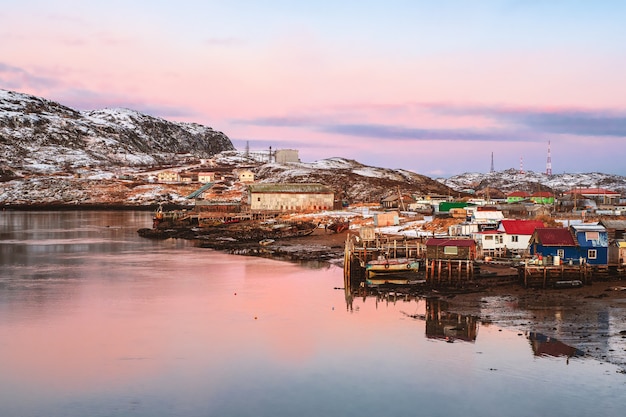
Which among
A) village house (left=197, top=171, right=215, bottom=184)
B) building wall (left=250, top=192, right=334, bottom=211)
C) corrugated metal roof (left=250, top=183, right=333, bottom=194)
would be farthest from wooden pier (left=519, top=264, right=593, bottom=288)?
village house (left=197, top=171, right=215, bottom=184)

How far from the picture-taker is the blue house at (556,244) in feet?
152

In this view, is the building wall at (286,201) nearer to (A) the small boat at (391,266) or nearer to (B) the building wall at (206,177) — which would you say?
(A) the small boat at (391,266)

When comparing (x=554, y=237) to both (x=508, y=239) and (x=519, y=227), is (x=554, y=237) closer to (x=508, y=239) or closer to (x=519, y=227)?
(x=519, y=227)

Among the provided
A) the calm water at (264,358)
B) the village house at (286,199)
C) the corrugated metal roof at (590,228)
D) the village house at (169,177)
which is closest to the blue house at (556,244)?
the corrugated metal roof at (590,228)

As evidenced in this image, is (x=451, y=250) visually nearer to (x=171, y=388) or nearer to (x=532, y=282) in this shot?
(x=532, y=282)

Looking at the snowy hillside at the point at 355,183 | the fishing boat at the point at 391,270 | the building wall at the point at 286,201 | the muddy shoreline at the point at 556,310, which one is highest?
the snowy hillside at the point at 355,183

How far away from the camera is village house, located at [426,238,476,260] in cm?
4594

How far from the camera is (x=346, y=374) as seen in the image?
2795cm

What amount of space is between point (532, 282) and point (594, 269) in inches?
190

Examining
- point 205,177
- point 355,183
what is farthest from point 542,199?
point 205,177

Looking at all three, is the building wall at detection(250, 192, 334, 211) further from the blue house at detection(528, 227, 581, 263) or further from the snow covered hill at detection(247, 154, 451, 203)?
the blue house at detection(528, 227, 581, 263)

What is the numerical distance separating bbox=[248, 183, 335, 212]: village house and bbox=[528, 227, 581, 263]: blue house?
7393cm

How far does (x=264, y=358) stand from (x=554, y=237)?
2598cm

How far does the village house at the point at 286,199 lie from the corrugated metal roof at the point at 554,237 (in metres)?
73.9
